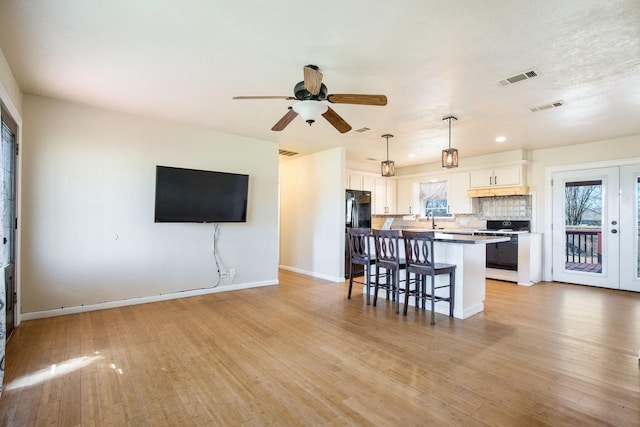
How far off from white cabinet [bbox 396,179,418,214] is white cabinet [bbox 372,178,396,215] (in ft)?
0.42

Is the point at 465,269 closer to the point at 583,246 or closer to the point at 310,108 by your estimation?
the point at 310,108

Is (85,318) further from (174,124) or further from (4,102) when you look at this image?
(174,124)

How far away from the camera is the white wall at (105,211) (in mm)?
3674

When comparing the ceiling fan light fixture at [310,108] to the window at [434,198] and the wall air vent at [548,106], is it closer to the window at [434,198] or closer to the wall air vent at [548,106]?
the wall air vent at [548,106]

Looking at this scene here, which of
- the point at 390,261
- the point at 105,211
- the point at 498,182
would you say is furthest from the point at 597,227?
the point at 105,211

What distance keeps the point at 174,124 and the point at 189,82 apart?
5.17ft

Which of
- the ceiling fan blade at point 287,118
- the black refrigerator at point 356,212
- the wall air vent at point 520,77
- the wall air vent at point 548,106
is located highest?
the wall air vent at point 548,106

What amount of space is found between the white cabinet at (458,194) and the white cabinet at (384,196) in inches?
59.1

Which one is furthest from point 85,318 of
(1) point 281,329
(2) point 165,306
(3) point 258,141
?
(3) point 258,141

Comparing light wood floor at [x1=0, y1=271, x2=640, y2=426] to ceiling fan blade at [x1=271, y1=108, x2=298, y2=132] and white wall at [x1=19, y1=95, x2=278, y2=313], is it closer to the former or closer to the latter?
white wall at [x1=19, y1=95, x2=278, y2=313]

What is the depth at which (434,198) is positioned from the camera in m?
7.74

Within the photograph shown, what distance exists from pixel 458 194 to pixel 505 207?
0.96 meters

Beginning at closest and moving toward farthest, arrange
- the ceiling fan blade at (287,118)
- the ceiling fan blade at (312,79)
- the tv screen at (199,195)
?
the ceiling fan blade at (312,79)
the ceiling fan blade at (287,118)
the tv screen at (199,195)

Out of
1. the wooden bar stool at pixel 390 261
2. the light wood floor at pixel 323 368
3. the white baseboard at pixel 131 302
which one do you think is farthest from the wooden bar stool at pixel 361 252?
the white baseboard at pixel 131 302
